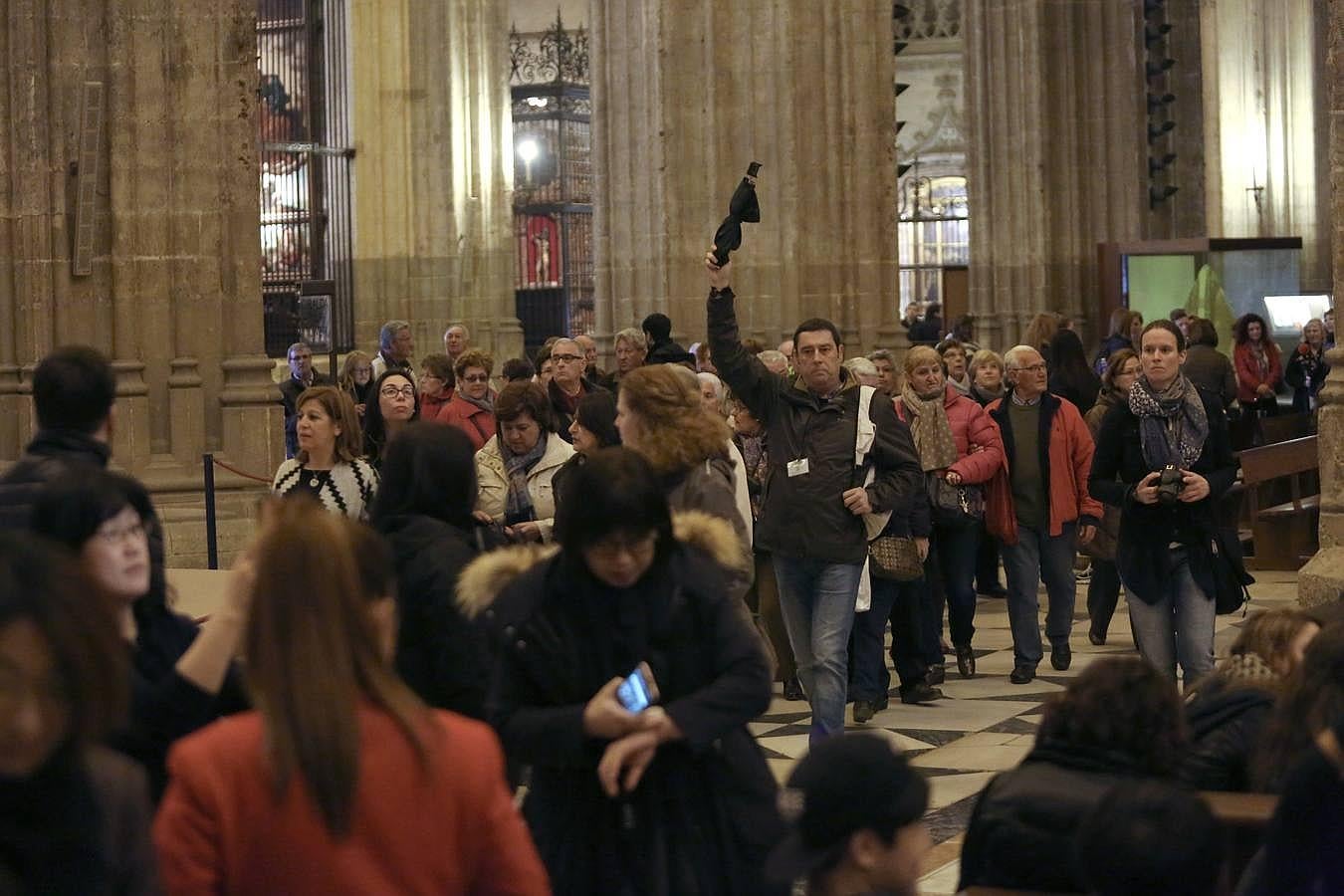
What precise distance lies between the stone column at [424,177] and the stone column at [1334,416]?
15107mm

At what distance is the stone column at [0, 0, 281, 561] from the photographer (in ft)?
36.7

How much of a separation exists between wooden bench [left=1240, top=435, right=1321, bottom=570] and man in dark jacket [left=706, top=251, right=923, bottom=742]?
19.3 feet

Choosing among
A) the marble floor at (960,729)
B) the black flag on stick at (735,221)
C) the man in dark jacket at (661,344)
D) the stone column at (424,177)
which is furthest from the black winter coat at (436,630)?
the stone column at (424,177)

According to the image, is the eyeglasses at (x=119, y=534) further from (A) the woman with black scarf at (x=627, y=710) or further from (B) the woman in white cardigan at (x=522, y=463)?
(B) the woman in white cardigan at (x=522, y=463)

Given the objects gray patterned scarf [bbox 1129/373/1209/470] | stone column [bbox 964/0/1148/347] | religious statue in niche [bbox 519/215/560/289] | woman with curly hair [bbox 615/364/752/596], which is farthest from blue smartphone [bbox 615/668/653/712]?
religious statue in niche [bbox 519/215/560/289]

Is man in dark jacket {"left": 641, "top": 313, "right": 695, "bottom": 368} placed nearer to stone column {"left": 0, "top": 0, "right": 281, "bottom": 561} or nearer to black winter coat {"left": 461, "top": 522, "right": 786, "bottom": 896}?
stone column {"left": 0, "top": 0, "right": 281, "bottom": 561}

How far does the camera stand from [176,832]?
9.86ft

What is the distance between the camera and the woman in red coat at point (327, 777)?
2.95 m

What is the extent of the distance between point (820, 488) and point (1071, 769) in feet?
13.0

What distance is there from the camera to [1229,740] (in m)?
4.90

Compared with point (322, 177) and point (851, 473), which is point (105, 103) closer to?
point (851, 473)

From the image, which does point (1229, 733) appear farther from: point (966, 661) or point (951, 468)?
point (966, 661)

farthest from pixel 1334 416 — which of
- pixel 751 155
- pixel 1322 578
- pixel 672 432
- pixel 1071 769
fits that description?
pixel 751 155

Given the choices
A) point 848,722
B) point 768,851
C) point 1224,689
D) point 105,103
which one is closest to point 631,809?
point 768,851
